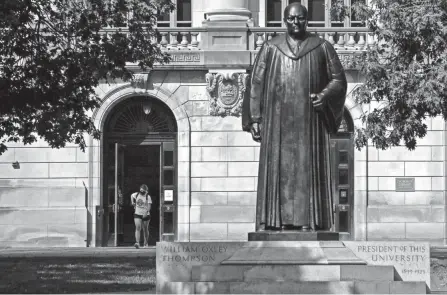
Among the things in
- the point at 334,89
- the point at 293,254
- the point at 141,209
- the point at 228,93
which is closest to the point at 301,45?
the point at 334,89

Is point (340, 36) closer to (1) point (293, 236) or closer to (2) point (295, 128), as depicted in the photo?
(2) point (295, 128)

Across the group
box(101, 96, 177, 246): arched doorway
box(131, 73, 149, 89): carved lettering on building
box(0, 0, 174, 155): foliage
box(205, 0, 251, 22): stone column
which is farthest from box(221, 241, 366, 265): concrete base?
box(101, 96, 177, 246): arched doorway

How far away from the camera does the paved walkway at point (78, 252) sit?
107 ft

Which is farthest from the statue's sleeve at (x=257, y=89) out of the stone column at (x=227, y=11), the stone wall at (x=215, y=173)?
the stone column at (x=227, y=11)

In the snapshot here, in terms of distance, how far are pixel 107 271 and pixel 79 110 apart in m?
3.21

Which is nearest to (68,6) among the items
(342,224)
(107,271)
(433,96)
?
(107,271)

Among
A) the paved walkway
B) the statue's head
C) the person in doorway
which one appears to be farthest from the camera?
the person in doorway

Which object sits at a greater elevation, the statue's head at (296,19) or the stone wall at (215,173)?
the statue's head at (296,19)

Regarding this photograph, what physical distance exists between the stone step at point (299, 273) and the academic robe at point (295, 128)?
832mm

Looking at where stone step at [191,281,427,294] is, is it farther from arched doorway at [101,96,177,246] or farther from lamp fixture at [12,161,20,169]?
arched doorway at [101,96,177,246]

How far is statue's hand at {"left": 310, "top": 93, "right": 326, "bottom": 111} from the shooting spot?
15.1m

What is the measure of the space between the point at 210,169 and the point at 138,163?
93.6 inches

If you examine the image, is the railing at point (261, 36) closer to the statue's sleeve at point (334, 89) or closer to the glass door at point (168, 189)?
the glass door at point (168, 189)

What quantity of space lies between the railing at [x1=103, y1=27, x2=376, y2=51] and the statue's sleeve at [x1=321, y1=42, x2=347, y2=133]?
21.8 meters
